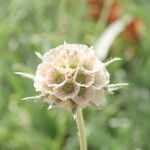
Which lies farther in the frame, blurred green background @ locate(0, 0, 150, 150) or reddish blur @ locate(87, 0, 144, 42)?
reddish blur @ locate(87, 0, 144, 42)

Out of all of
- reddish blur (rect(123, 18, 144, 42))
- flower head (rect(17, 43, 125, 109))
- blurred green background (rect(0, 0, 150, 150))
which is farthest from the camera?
reddish blur (rect(123, 18, 144, 42))

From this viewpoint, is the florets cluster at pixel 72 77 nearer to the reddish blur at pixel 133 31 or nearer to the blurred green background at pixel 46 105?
the blurred green background at pixel 46 105

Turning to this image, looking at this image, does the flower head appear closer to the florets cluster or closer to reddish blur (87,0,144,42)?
the florets cluster

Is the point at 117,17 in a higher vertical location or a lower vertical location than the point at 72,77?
higher

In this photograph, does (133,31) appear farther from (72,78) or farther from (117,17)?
(72,78)

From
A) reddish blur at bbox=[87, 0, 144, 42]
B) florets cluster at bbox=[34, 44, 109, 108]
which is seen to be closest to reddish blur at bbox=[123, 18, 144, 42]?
reddish blur at bbox=[87, 0, 144, 42]

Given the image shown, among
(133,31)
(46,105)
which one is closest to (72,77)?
(46,105)

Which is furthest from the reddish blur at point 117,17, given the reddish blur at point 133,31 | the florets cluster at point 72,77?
the florets cluster at point 72,77
